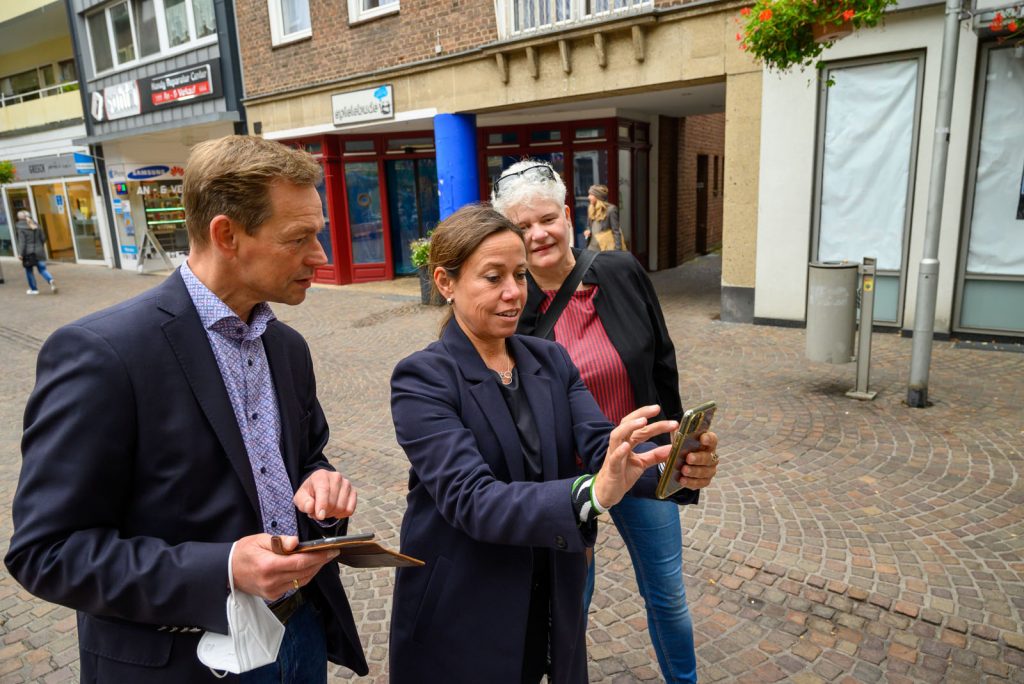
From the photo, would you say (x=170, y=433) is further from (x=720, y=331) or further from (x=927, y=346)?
(x=720, y=331)

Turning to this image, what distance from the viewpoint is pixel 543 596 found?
6.07 ft

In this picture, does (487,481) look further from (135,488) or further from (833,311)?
(833,311)

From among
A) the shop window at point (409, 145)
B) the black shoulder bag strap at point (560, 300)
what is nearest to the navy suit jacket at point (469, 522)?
the black shoulder bag strap at point (560, 300)

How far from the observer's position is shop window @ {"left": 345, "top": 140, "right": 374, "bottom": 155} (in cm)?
1502

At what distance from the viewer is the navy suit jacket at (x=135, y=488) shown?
1.25 metres

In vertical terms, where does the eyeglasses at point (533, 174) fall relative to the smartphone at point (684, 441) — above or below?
above

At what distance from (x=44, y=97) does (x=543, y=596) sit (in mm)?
26925

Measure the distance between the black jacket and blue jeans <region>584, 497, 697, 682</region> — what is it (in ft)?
1.29

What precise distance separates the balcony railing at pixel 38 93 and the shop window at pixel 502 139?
14.9 metres

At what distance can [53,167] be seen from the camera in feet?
71.8

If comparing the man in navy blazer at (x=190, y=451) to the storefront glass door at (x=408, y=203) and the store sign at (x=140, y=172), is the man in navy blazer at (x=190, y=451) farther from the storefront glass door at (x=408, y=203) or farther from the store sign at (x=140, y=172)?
the store sign at (x=140, y=172)

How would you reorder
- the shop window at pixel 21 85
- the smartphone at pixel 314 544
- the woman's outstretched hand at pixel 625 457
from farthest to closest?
the shop window at pixel 21 85 → the woman's outstretched hand at pixel 625 457 → the smartphone at pixel 314 544

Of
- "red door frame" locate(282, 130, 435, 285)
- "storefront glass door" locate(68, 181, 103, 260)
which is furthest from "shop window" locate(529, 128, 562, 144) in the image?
"storefront glass door" locate(68, 181, 103, 260)

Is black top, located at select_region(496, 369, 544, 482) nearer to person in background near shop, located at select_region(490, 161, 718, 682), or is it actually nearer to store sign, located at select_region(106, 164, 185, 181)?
person in background near shop, located at select_region(490, 161, 718, 682)
